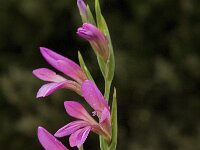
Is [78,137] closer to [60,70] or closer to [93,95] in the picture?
[93,95]

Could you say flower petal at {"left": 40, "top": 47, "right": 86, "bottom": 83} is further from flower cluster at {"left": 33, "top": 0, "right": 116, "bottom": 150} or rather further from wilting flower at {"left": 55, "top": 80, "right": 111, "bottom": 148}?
wilting flower at {"left": 55, "top": 80, "right": 111, "bottom": 148}

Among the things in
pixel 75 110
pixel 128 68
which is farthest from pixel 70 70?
pixel 128 68

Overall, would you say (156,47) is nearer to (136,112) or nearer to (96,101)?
(136,112)

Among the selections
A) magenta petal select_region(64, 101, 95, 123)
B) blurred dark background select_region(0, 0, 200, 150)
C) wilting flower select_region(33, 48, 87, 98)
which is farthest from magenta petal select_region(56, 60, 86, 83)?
blurred dark background select_region(0, 0, 200, 150)

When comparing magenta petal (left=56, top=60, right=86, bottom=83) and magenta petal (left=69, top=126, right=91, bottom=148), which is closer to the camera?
magenta petal (left=69, top=126, right=91, bottom=148)

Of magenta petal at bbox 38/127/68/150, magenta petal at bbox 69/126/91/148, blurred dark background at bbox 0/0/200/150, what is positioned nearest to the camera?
magenta petal at bbox 69/126/91/148

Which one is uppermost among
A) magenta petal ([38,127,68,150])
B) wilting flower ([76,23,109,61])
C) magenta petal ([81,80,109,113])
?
wilting flower ([76,23,109,61])

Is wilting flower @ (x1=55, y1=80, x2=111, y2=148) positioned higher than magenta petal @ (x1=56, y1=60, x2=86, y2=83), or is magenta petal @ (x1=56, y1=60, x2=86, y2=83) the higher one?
magenta petal @ (x1=56, y1=60, x2=86, y2=83)

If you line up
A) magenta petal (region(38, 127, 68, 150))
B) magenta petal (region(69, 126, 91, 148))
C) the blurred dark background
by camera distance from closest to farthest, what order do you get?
magenta petal (region(69, 126, 91, 148)), magenta petal (region(38, 127, 68, 150)), the blurred dark background
